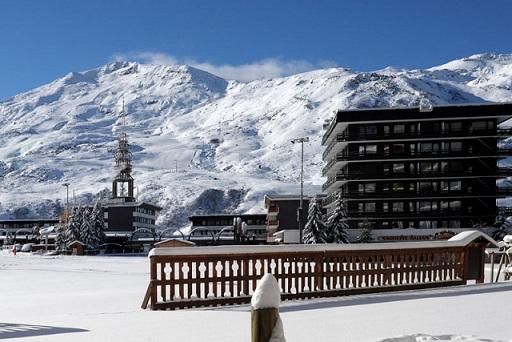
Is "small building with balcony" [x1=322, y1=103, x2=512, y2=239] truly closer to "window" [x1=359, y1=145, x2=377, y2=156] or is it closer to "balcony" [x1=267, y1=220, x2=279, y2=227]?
"window" [x1=359, y1=145, x2=377, y2=156]

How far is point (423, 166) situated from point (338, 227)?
43.3ft

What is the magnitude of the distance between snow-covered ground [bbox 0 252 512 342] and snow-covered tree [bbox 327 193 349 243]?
168 feet

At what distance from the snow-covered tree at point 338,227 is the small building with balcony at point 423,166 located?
449cm

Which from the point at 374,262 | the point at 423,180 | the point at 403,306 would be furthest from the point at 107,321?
the point at 423,180

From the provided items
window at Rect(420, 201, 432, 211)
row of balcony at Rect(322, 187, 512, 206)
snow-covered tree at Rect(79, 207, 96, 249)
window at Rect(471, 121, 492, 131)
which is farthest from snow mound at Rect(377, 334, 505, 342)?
snow-covered tree at Rect(79, 207, 96, 249)

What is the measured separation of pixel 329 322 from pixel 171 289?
3.70m

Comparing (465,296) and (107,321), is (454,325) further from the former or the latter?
(107,321)

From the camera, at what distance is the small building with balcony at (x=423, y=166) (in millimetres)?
71875

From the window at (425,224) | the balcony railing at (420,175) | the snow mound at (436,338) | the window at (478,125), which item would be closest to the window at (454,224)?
the window at (425,224)

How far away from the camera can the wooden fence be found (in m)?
12.9

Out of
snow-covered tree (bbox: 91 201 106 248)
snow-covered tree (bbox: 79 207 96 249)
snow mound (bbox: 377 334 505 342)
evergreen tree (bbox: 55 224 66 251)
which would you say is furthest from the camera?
evergreen tree (bbox: 55 224 66 251)

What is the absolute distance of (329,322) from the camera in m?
10.4

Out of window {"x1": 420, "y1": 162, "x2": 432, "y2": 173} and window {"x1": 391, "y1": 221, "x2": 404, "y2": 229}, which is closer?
window {"x1": 420, "y1": 162, "x2": 432, "y2": 173}

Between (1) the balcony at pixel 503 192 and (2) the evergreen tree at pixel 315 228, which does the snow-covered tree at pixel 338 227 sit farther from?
(1) the balcony at pixel 503 192
